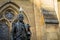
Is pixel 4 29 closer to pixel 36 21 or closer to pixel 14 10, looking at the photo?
pixel 14 10

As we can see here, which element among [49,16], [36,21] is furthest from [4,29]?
[49,16]

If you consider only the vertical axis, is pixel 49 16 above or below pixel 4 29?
above

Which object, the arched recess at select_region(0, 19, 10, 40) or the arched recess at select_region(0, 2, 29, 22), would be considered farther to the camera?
the arched recess at select_region(0, 2, 29, 22)

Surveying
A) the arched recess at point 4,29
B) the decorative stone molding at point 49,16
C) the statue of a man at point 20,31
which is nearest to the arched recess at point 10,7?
the arched recess at point 4,29

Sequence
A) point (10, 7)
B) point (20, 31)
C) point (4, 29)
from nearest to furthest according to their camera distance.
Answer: point (20, 31), point (4, 29), point (10, 7)

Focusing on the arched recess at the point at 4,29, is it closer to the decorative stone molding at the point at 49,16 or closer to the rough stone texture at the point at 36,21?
the rough stone texture at the point at 36,21

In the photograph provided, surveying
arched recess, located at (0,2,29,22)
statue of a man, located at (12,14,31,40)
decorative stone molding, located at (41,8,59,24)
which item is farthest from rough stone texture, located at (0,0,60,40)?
statue of a man, located at (12,14,31,40)

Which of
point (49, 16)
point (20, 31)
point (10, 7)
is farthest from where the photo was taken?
point (10, 7)

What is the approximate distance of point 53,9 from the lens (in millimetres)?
8641

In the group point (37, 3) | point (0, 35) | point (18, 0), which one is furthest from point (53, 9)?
point (0, 35)

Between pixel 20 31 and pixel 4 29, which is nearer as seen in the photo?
pixel 20 31

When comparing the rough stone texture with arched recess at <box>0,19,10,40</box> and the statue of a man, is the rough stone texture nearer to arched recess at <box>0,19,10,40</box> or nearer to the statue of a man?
arched recess at <box>0,19,10,40</box>

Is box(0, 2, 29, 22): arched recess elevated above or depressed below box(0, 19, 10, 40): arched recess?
above

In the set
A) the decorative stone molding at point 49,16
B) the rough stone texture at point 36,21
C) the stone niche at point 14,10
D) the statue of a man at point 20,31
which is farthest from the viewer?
the stone niche at point 14,10
